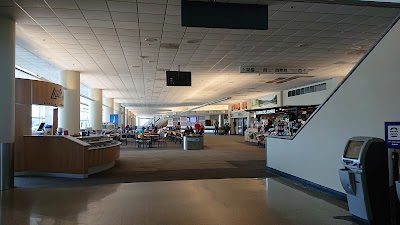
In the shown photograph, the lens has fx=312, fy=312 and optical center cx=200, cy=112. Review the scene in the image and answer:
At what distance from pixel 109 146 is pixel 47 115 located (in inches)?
349

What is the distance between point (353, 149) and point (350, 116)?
50.4 inches

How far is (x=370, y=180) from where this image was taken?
4.06m

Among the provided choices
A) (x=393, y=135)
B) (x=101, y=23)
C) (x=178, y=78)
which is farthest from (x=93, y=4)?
(x=178, y=78)

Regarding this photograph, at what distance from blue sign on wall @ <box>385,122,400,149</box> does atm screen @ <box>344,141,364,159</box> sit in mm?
324

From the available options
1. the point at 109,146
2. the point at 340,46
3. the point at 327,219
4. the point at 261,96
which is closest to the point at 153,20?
the point at 109,146

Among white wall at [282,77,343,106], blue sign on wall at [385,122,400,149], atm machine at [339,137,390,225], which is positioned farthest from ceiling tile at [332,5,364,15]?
white wall at [282,77,343,106]

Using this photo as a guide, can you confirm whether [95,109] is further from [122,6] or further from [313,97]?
[122,6]

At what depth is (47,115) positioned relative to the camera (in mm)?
16500

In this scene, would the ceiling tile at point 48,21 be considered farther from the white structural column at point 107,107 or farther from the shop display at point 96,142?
the white structural column at point 107,107

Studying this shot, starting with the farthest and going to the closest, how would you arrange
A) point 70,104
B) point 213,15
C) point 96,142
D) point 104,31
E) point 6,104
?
point 70,104, point 96,142, point 104,31, point 6,104, point 213,15

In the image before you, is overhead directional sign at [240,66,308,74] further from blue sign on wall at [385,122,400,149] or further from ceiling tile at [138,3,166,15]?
blue sign on wall at [385,122,400,149]

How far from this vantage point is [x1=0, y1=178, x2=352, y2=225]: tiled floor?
4312 millimetres

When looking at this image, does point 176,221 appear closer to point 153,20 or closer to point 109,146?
point 153,20

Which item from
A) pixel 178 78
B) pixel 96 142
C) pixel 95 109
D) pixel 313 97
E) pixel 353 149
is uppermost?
pixel 178 78
